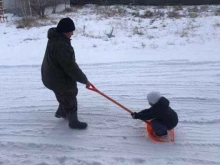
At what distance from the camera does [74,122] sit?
419 cm

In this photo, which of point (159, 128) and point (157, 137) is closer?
point (159, 128)

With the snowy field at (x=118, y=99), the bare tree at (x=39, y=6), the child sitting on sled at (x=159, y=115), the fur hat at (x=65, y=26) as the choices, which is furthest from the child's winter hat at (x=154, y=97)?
the bare tree at (x=39, y=6)

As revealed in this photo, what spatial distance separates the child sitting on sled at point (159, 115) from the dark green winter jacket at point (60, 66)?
0.81 m

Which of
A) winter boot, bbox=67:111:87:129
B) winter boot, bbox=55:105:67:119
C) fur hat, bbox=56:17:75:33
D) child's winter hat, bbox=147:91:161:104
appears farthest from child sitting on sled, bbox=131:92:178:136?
fur hat, bbox=56:17:75:33

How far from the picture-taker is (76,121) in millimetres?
4199

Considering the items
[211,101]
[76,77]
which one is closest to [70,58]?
[76,77]

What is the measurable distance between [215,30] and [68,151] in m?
6.86

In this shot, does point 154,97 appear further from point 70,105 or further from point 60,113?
point 60,113

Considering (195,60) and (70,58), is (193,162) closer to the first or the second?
(70,58)

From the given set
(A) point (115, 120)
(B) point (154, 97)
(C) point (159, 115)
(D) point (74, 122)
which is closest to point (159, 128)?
(C) point (159, 115)

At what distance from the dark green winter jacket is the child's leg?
3.09 feet

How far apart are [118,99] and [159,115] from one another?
1348mm

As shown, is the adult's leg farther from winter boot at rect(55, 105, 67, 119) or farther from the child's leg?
the child's leg

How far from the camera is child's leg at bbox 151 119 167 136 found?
3801 millimetres
